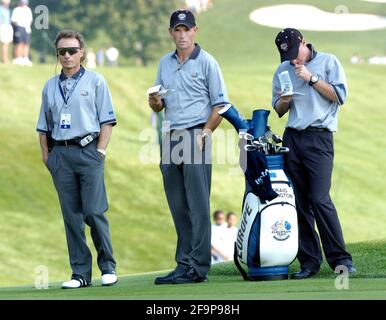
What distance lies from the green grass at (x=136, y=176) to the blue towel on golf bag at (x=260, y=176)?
3.73ft

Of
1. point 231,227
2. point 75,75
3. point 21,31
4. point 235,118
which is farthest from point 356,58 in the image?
point 235,118

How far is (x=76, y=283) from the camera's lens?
978 cm

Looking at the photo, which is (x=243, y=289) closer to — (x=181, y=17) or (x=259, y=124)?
(x=259, y=124)

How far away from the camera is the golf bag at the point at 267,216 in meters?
9.43

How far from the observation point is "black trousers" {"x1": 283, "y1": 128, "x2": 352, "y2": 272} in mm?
9781

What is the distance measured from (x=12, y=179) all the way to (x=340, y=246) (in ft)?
52.5

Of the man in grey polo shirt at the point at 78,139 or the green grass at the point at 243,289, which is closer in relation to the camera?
the green grass at the point at 243,289

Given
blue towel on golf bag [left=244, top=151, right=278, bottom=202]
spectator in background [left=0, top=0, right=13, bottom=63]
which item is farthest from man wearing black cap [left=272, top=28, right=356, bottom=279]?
spectator in background [left=0, top=0, right=13, bottom=63]

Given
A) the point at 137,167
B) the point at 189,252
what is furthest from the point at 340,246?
the point at 137,167

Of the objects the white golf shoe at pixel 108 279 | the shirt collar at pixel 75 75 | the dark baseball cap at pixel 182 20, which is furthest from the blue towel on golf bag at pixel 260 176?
the shirt collar at pixel 75 75

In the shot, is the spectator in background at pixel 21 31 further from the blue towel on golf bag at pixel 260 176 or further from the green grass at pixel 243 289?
the blue towel on golf bag at pixel 260 176

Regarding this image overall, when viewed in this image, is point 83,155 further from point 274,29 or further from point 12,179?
point 274,29

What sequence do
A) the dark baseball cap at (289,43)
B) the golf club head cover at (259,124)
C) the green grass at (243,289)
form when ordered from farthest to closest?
the dark baseball cap at (289,43)
the golf club head cover at (259,124)
the green grass at (243,289)

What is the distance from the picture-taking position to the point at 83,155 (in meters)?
9.72
